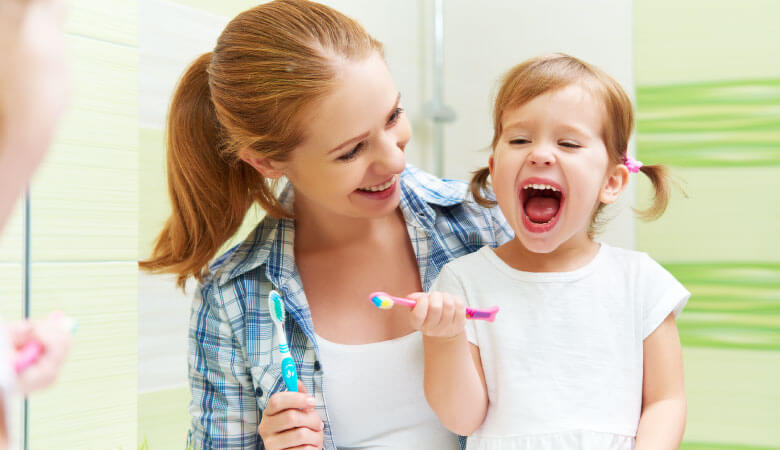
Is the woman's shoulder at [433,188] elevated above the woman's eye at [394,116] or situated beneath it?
situated beneath

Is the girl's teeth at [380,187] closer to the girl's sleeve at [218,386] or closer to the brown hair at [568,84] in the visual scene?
the brown hair at [568,84]

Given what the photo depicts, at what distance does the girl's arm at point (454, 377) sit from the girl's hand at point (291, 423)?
15cm

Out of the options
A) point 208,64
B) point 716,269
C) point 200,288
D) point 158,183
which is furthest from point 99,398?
point 716,269

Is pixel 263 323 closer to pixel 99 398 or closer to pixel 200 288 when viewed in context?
pixel 200 288

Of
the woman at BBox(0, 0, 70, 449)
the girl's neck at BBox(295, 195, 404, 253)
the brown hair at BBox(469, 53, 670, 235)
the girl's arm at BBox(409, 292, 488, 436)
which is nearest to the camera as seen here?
the woman at BBox(0, 0, 70, 449)

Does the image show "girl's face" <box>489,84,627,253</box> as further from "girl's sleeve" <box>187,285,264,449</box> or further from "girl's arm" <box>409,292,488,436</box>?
"girl's sleeve" <box>187,285,264,449</box>

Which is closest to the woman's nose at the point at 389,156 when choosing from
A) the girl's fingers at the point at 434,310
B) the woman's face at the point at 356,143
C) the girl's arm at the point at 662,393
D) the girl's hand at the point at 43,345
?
the woman's face at the point at 356,143

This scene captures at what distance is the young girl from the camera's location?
785 millimetres

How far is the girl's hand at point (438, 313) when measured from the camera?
2.23 ft

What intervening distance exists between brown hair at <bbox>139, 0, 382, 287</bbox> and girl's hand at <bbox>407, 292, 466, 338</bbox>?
29cm

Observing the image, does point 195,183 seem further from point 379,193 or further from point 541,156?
point 541,156

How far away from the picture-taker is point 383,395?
929 millimetres

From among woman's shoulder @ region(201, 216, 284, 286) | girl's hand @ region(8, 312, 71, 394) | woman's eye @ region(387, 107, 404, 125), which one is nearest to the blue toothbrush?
woman's shoulder @ region(201, 216, 284, 286)

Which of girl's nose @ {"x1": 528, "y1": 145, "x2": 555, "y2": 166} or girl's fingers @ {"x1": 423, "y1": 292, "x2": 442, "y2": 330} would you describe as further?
girl's nose @ {"x1": 528, "y1": 145, "x2": 555, "y2": 166}
